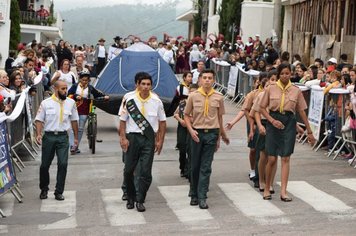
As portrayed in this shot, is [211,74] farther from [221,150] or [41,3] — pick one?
[41,3]

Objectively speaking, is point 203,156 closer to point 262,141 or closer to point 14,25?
point 262,141

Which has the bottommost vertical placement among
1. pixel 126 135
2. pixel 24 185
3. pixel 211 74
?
pixel 24 185

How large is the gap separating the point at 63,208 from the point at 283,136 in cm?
311

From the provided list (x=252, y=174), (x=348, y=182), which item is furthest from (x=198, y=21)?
(x=348, y=182)

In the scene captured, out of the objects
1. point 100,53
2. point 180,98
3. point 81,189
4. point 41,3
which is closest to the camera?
point 81,189

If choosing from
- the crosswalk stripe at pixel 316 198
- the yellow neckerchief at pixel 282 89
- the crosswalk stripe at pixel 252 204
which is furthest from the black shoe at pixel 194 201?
the yellow neckerchief at pixel 282 89

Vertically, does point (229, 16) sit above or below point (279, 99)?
above

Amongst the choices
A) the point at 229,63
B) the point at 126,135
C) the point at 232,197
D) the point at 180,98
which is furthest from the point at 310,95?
the point at 229,63

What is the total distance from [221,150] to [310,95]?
238 cm

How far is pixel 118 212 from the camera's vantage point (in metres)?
10.8

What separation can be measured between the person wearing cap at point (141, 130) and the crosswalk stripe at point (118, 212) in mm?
215

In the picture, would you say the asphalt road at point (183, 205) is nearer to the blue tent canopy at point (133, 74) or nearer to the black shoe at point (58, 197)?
the black shoe at point (58, 197)

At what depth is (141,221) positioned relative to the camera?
10281 mm

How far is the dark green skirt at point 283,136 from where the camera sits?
37.4 feet
